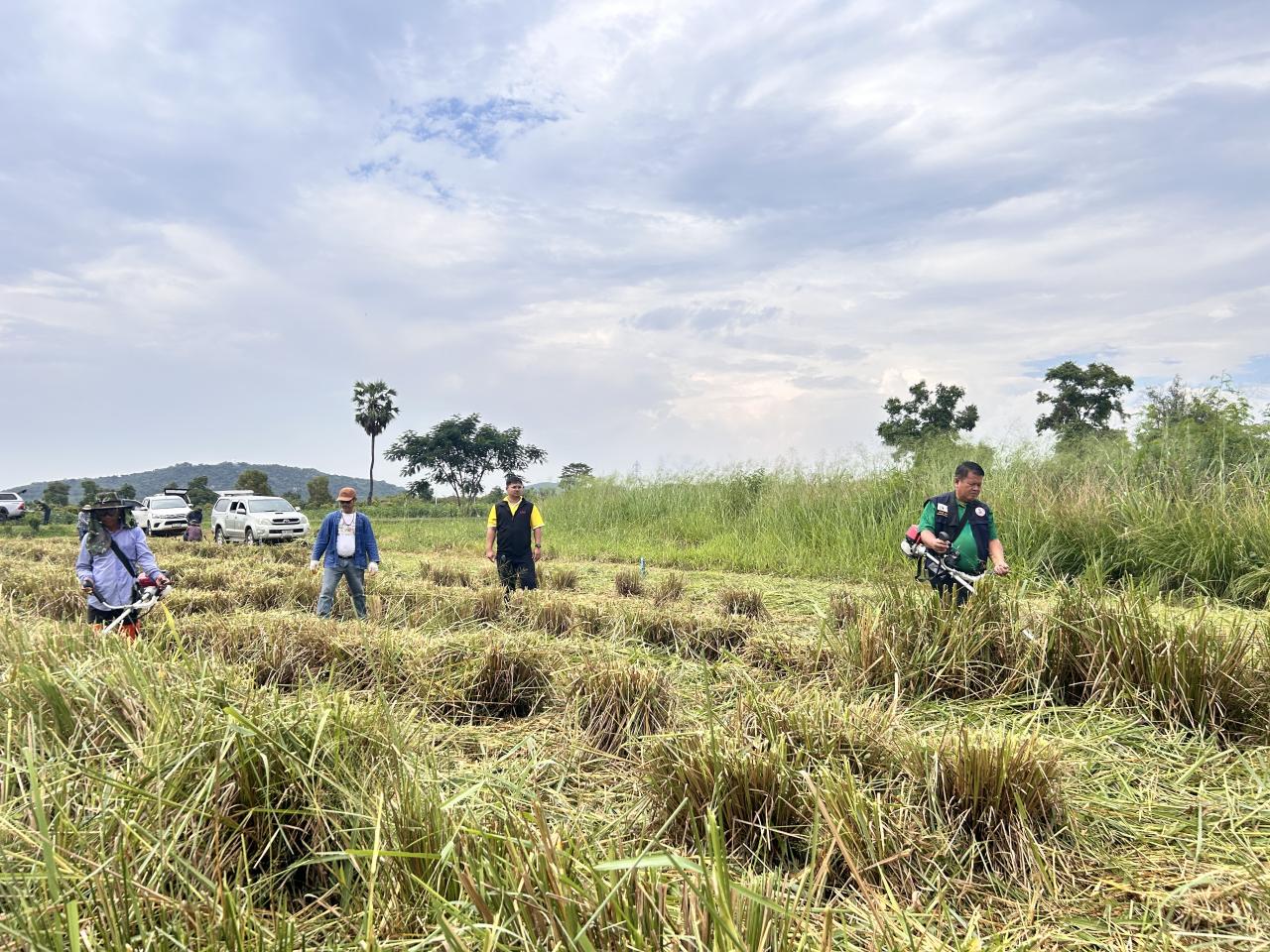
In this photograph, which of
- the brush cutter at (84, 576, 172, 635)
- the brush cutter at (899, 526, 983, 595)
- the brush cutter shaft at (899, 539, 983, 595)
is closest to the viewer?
the brush cutter shaft at (899, 539, 983, 595)

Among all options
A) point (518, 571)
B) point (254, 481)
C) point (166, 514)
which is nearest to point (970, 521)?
point (518, 571)

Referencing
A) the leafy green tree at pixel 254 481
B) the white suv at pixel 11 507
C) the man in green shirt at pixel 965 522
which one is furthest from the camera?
the leafy green tree at pixel 254 481

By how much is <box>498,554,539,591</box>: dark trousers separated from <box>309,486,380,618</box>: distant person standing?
142 cm

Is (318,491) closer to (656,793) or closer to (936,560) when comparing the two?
(936,560)

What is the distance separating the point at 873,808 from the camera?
231 centimetres

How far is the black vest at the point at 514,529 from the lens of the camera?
8.29 m

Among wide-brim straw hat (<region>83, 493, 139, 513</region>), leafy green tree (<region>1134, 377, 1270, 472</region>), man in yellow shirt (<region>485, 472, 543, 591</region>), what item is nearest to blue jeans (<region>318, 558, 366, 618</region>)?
man in yellow shirt (<region>485, 472, 543, 591</region>)

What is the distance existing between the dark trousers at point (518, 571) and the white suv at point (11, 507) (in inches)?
1481

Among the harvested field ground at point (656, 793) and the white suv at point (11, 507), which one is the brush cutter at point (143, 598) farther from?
the white suv at point (11, 507)

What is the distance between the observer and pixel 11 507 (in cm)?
3525

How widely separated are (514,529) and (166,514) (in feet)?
74.4

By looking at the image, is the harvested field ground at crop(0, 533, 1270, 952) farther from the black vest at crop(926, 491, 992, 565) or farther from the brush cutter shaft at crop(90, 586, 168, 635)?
the black vest at crop(926, 491, 992, 565)

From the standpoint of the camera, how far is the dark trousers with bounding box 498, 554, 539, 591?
8.33m

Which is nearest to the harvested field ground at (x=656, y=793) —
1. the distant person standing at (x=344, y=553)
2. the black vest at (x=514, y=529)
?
the distant person standing at (x=344, y=553)
